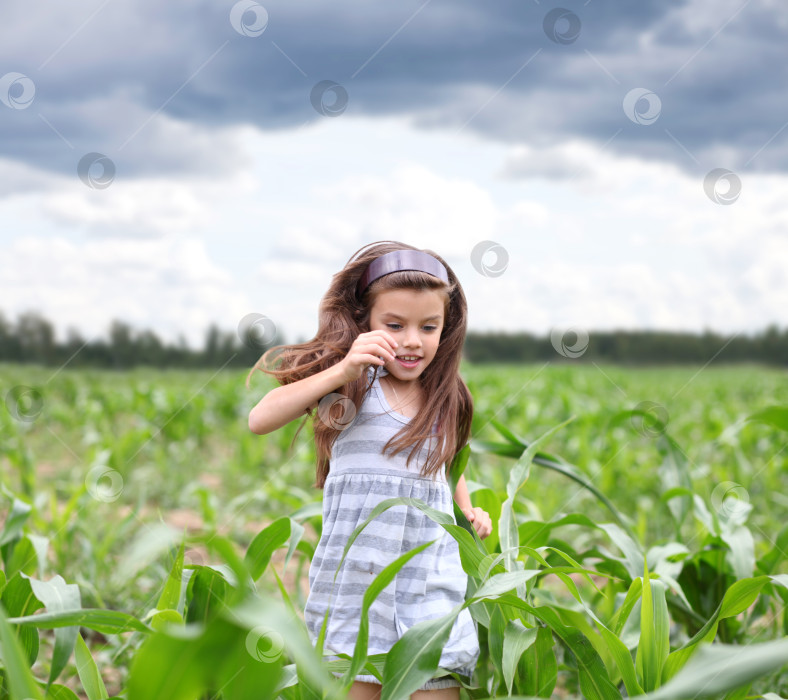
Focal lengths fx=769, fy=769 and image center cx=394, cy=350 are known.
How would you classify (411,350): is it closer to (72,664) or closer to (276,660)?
(276,660)

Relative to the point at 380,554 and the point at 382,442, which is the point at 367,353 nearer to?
the point at 382,442

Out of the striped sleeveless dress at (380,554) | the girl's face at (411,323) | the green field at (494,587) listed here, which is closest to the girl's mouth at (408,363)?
the girl's face at (411,323)

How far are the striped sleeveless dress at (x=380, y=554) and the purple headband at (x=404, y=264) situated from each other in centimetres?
21

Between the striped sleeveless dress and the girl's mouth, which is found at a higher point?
the girl's mouth

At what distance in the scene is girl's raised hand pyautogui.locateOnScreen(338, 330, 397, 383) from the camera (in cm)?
141

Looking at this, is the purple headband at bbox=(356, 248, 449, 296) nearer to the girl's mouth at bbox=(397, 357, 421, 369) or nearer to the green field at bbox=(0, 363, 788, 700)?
the girl's mouth at bbox=(397, 357, 421, 369)

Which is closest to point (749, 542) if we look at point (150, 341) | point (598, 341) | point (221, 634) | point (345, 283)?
point (345, 283)

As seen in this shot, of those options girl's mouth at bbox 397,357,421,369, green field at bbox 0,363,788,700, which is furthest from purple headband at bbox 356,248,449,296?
green field at bbox 0,363,788,700

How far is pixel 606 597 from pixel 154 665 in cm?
161

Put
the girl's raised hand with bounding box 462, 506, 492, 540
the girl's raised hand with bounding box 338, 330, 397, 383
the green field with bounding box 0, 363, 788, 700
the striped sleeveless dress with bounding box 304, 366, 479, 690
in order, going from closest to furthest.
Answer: the green field with bounding box 0, 363, 788, 700 < the girl's raised hand with bounding box 338, 330, 397, 383 < the striped sleeveless dress with bounding box 304, 366, 479, 690 < the girl's raised hand with bounding box 462, 506, 492, 540

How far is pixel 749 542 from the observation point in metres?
2.21

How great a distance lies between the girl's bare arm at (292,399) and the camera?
58.4 inches

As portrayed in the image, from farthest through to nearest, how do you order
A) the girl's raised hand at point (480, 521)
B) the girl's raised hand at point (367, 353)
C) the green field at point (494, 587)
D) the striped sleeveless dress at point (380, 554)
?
the girl's raised hand at point (480, 521), the striped sleeveless dress at point (380, 554), the girl's raised hand at point (367, 353), the green field at point (494, 587)

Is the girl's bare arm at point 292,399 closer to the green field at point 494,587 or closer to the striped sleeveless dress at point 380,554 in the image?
the striped sleeveless dress at point 380,554
